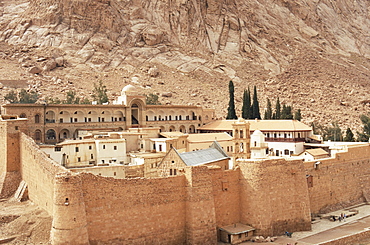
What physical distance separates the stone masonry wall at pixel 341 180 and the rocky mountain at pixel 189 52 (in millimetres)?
29613

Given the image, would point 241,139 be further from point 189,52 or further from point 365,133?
point 189,52

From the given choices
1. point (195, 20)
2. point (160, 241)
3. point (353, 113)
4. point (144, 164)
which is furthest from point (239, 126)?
point (195, 20)

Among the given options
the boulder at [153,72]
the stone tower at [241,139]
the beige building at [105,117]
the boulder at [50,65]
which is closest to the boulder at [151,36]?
the boulder at [153,72]

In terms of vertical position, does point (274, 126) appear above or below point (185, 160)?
above

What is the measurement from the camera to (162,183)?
18.4 metres

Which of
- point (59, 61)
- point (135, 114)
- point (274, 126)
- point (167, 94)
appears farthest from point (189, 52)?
point (274, 126)

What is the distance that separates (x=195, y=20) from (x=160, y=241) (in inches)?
2478

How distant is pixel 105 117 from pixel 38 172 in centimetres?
1756

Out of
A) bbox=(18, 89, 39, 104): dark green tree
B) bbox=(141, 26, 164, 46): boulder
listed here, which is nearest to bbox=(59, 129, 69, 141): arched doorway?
bbox=(18, 89, 39, 104): dark green tree

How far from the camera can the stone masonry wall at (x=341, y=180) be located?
81.6 feet

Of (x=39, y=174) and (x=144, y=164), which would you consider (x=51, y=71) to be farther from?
(x=39, y=174)

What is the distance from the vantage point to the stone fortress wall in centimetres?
1622

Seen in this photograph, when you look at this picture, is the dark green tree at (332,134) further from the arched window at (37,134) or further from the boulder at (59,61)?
the boulder at (59,61)

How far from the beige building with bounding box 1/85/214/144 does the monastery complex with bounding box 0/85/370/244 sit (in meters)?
0.13
